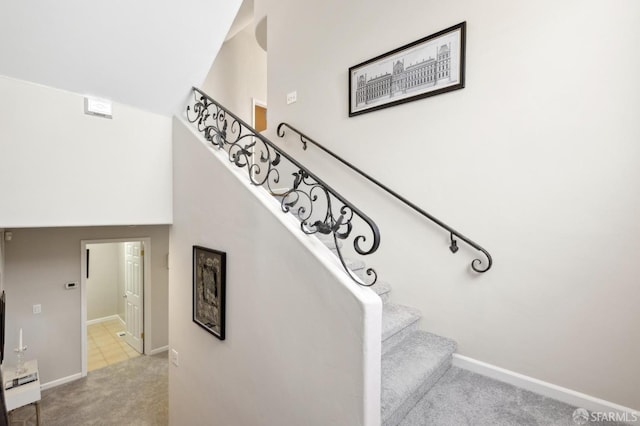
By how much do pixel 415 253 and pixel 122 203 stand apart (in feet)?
8.25

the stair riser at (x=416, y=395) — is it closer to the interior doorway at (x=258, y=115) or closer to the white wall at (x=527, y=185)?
the white wall at (x=527, y=185)

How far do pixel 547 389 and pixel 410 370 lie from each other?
0.90 metres

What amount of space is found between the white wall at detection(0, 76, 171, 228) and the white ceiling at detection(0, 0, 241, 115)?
0.43 ft

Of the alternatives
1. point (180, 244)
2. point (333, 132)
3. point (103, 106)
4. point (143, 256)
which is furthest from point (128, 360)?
point (333, 132)

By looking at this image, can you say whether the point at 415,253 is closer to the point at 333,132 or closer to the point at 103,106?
the point at 333,132

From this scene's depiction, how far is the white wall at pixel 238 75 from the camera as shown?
17.9 feet

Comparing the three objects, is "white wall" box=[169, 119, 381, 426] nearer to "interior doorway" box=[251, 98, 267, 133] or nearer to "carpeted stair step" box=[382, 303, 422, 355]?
"carpeted stair step" box=[382, 303, 422, 355]

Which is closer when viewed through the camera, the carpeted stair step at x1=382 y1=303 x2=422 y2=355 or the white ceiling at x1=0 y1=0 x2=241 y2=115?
the white ceiling at x1=0 y1=0 x2=241 y2=115

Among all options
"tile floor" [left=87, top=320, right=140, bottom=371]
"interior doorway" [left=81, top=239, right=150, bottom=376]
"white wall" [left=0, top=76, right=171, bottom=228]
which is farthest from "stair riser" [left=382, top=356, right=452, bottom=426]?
"tile floor" [left=87, top=320, right=140, bottom=371]

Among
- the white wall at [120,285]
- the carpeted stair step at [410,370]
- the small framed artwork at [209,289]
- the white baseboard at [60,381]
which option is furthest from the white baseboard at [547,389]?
the white wall at [120,285]

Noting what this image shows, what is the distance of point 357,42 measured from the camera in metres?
2.98

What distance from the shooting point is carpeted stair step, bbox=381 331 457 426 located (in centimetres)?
163

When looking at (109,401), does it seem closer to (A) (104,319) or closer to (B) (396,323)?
(A) (104,319)

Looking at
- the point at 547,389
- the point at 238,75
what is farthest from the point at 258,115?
the point at 547,389
